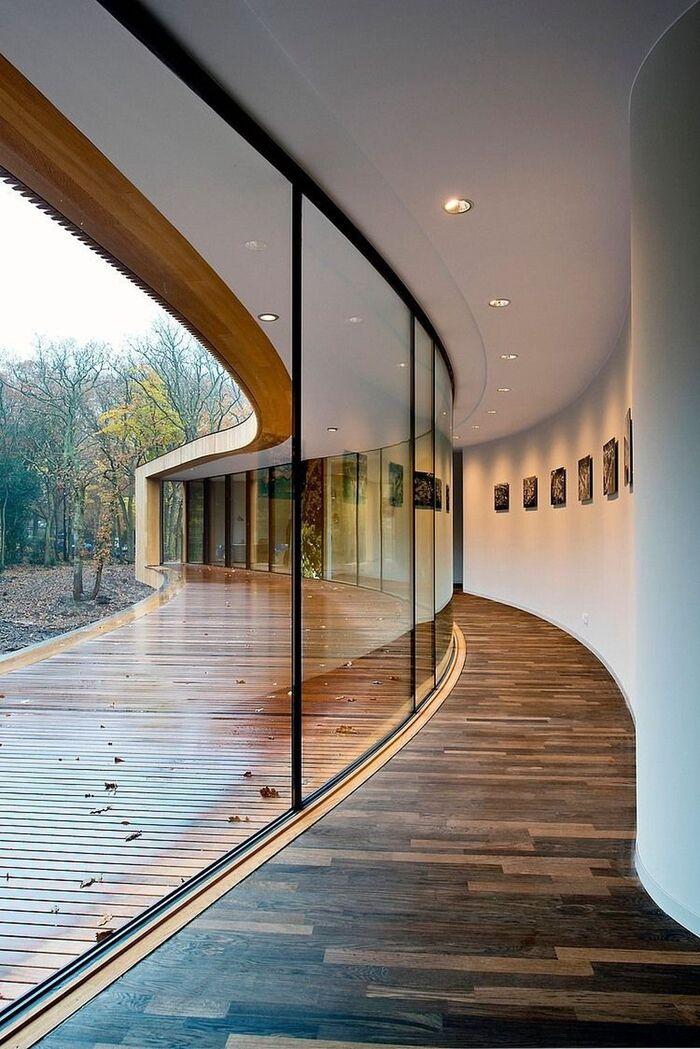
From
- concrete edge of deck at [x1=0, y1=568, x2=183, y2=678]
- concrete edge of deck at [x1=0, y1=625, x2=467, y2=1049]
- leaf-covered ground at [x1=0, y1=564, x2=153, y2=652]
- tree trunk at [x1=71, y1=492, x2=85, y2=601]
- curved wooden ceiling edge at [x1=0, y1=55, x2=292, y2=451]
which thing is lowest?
concrete edge of deck at [x1=0, y1=625, x2=467, y2=1049]

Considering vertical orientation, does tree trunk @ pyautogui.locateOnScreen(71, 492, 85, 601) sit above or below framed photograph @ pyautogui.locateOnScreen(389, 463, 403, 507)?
below

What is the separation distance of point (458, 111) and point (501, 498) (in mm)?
12120

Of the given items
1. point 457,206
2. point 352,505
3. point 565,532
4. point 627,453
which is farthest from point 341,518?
point 565,532

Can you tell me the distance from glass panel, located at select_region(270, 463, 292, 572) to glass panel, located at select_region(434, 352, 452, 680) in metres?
3.51

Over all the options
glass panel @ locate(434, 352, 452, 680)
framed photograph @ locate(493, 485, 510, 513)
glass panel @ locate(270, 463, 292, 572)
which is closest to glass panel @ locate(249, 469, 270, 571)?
glass panel @ locate(270, 463, 292, 572)

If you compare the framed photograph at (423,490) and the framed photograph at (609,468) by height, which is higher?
the framed photograph at (609,468)

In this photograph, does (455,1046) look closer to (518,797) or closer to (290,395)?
(518,797)

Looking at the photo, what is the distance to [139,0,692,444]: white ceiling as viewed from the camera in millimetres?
2627

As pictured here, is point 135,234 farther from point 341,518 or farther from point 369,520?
point 369,520

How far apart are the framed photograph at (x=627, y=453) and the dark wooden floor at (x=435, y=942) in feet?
8.87

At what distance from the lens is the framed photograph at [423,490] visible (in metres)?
6.43

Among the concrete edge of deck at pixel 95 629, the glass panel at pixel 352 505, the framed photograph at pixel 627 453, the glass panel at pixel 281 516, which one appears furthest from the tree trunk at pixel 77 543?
the framed photograph at pixel 627 453

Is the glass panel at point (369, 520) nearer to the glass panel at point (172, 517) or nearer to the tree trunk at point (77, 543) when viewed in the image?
the glass panel at point (172, 517)

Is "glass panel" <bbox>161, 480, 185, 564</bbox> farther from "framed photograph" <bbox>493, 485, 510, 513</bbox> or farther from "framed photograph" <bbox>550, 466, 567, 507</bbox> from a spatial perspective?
"framed photograph" <bbox>493, 485, 510, 513</bbox>
